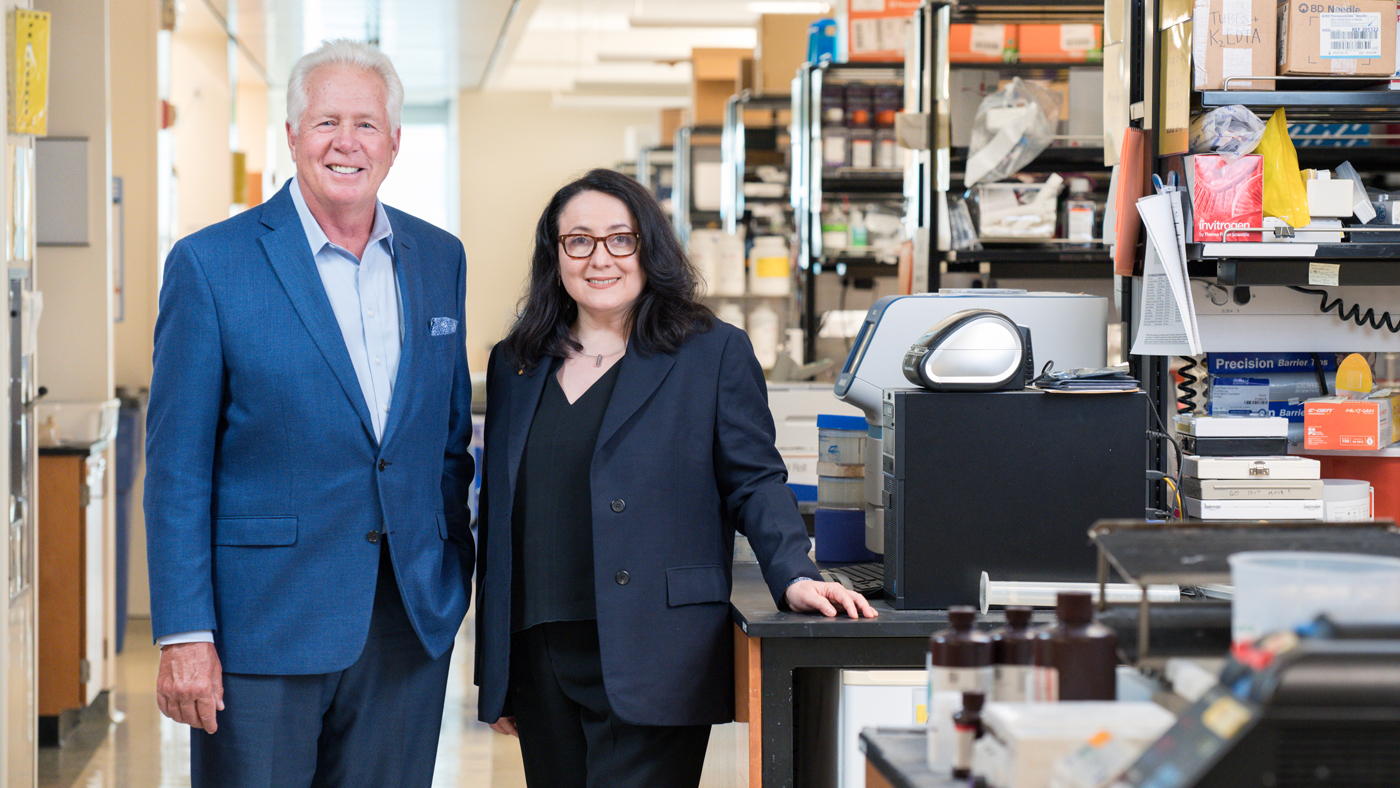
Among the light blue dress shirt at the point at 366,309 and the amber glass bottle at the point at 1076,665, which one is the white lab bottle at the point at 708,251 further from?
the amber glass bottle at the point at 1076,665

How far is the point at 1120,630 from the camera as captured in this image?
4.55ft

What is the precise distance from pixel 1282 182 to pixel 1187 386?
0.49 metres

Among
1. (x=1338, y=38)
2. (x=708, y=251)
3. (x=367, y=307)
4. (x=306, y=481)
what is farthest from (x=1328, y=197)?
(x=708, y=251)

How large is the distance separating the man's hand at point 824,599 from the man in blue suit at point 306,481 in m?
0.58

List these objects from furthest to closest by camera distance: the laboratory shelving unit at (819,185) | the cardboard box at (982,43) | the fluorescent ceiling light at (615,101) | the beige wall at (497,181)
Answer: the beige wall at (497,181) < the fluorescent ceiling light at (615,101) < the laboratory shelving unit at (819,185) < the cardboard box at (982,43)

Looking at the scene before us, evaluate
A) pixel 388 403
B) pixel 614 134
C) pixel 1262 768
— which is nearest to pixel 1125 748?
pixel 1262 768

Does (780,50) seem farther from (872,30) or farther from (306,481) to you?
(306,481)

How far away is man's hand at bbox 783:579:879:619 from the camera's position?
214cm

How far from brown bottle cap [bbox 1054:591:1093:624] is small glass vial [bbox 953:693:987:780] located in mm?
117

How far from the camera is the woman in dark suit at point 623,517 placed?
7.07 ft

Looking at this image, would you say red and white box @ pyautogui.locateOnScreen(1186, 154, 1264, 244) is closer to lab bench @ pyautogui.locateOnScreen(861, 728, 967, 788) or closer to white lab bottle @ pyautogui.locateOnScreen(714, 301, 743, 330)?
lab bench @ pyautogui.locateOnScreen(861, 728, 967, 788)

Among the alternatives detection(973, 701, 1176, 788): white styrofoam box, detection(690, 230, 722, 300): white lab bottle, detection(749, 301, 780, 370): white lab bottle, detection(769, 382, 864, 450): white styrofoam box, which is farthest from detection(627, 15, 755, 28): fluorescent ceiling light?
detection(973, 701, 1176, 788): white styrofoam box

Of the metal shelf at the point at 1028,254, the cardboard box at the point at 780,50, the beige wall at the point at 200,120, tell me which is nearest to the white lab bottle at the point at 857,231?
the metal shelf at the point at 1028,254

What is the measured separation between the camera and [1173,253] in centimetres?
264
